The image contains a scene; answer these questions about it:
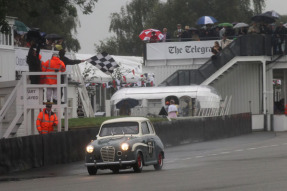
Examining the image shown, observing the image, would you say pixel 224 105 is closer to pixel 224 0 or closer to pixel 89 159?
pixel 89 159

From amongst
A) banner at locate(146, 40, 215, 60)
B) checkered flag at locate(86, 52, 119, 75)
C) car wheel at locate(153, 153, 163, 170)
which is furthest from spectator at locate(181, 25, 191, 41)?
car wheel at locate(153, 153, 163, 170)

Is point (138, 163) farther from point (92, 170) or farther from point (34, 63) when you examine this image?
point (34, 63)

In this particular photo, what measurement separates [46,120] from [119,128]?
150 inches

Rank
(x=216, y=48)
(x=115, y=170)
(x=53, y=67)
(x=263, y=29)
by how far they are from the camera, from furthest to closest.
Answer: (x=216, y=48)
(x=263, y=29)
(x=53, y=67)
(x=115, y=170)

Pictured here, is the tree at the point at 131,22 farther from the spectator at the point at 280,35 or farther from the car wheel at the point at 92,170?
the car wheel at the point at 92,170

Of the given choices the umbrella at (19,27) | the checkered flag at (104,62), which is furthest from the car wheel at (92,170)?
the umbrella at (19,27)

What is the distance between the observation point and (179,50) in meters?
51.7

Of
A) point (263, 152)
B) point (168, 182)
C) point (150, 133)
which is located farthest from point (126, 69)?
point (168, 182)

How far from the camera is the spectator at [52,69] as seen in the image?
919 inches

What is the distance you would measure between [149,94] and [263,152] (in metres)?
18.6

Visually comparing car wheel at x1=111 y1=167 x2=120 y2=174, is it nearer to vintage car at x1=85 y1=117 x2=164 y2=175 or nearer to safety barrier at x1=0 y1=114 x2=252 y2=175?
vintage car at x1=85 y1=117 x2=164 y2=175

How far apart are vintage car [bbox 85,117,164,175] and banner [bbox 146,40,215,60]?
29546 millimetres

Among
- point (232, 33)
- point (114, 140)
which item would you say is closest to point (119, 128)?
point (114, 140)

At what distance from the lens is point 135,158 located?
1917 cm
